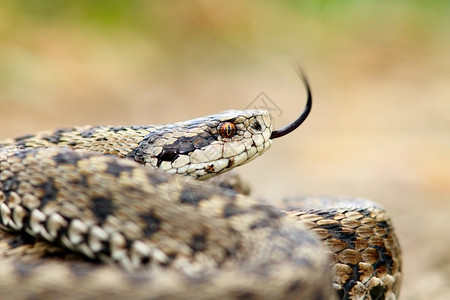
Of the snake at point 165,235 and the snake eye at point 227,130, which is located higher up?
the snake eye at point 227,130

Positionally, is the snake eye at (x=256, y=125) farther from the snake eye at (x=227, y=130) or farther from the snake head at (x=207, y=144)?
the snake eye at (x=227, y=130)

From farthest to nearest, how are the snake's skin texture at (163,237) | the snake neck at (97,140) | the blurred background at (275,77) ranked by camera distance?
the blurred background at (275,77) → the snake neck at (97,140) → the snake's skin texture at (163,237)

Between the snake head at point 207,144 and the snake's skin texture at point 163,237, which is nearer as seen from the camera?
the snake's skin texture at point 163,237

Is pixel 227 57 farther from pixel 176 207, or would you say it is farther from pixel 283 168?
pixel 176 207

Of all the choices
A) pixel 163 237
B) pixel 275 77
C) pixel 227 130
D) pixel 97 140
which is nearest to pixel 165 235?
pixel 163 237

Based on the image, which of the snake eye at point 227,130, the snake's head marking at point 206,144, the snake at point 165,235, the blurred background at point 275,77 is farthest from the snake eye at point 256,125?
the blurred background at point 275,77

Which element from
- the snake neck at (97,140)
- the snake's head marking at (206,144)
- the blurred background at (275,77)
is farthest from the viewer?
the blurred background at (275,77)

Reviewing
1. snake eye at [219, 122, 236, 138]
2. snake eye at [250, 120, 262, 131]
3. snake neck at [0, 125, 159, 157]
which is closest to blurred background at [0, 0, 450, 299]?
snake eye at [250, 120, 262, 131]

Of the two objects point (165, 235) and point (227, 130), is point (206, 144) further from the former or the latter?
point (165, 235)

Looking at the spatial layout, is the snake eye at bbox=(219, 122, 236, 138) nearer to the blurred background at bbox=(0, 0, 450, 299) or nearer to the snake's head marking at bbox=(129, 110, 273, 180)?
the snake's head marking at bbox=(129, 110, 273, 180)
